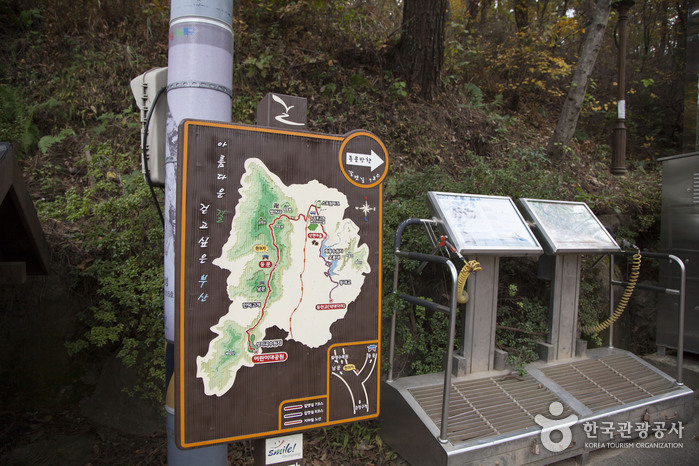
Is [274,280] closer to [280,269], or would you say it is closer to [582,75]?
[280,269]

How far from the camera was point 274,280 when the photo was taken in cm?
219

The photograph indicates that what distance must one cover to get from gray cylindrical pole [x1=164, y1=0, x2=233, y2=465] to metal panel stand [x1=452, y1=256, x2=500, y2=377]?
2140 mm

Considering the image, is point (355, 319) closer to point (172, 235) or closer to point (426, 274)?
point (172, 235)

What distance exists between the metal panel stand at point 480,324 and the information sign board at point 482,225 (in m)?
0.32

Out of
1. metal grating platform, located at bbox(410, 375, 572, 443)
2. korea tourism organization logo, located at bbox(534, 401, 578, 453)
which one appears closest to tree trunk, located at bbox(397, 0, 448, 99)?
metal grating platform, located at bbox(410, 375, 572, 443)

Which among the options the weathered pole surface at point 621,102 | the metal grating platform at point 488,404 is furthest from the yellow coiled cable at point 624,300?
the weathered pole surface at point 621,102

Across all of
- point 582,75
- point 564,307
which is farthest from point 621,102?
point 564,307

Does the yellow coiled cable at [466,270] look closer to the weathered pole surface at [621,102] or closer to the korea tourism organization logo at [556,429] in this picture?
the korea tourism organization logo at [556,429]

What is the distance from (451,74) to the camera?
8.69 m

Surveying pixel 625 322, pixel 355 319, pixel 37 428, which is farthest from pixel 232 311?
pixel 625 322

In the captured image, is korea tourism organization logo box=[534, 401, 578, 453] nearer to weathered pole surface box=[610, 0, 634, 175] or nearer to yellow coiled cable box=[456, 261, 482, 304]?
yellow coiled cable box=[456, 261, 482, 304]

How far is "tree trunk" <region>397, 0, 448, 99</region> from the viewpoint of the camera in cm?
681

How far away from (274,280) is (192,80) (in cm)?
115

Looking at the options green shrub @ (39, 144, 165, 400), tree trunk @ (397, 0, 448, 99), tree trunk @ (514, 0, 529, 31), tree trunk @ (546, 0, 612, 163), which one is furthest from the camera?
tree trunk @ (514, 0, 529, 31)
